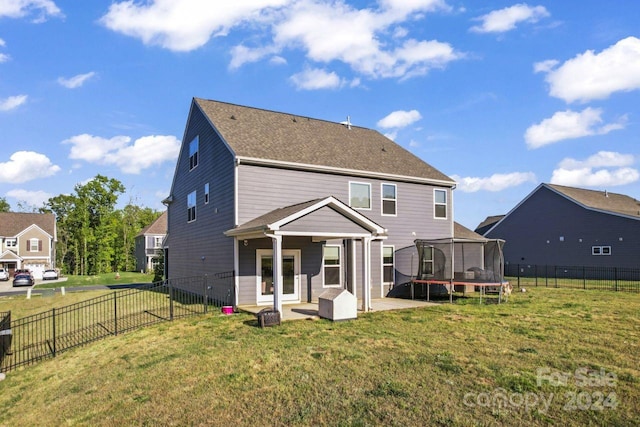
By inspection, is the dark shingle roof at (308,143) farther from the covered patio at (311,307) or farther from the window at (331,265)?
the covered patio at (311,307)

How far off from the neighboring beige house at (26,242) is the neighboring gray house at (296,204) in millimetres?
37086

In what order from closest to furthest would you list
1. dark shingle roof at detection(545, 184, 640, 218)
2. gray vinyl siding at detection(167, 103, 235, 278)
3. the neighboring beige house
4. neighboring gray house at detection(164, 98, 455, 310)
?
neighboring gray house at detection(164, 98, 455, 310), gray vinyl siding at detection(167, 103, 235, 278), dark shingle roof at detection(545, 184, 640, 218), the neighboring beige house

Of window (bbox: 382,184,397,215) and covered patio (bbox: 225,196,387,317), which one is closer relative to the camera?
covered patio (bbox: 225,196,387,317)

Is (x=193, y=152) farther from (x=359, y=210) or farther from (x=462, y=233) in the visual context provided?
(x=462, y=233)

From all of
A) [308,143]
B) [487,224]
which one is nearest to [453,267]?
[308,143]

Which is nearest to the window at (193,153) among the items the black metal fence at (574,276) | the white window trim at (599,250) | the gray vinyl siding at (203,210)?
the gray vinyl siding at (203,210)

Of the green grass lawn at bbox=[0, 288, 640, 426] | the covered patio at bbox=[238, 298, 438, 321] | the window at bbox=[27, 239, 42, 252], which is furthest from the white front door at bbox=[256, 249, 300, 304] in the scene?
the window at bbox=[27, 239, 42, 252]

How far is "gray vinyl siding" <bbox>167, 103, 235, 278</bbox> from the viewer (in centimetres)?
1438

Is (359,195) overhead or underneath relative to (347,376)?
overhead

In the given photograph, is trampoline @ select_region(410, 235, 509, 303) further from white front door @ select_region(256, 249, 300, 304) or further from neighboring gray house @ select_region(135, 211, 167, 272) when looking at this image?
neighboring gray house @ select_region(135, 211, 167, 272)

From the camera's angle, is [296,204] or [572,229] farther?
[572,229]

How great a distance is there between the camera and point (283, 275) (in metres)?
14.0

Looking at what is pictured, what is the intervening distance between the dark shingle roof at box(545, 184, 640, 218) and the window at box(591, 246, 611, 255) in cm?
245

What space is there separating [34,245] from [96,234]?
7388 millimetres
